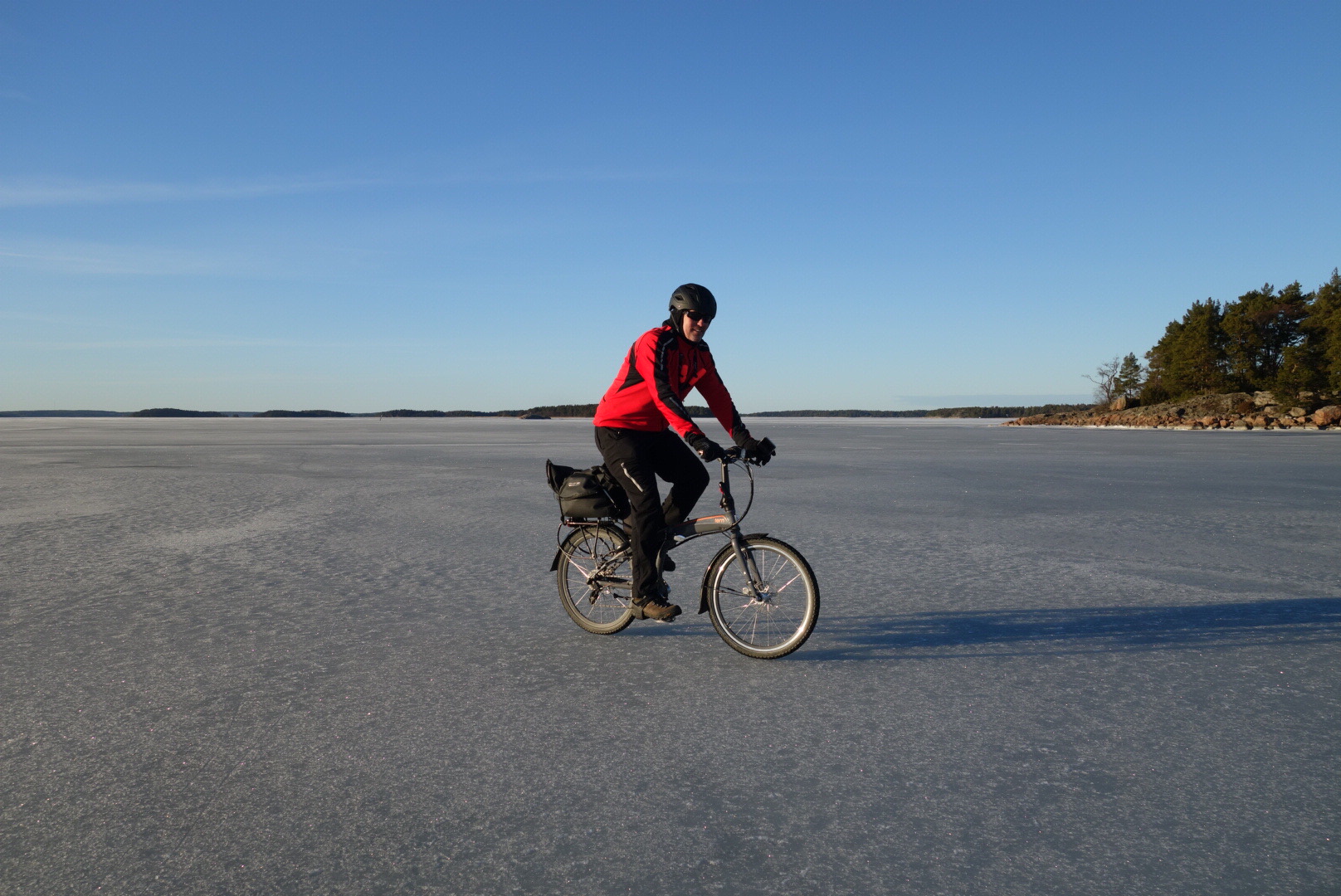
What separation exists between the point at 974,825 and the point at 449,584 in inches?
208

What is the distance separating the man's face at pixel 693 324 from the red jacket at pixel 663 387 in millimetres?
50

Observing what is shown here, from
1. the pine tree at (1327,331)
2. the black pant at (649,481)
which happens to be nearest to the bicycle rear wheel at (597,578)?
the black pant at (649,481)

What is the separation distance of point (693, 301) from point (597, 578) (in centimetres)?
202

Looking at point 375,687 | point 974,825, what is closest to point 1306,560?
point 974,825

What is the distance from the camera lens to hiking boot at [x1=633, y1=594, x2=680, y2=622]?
222 inches

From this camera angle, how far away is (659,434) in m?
5.68

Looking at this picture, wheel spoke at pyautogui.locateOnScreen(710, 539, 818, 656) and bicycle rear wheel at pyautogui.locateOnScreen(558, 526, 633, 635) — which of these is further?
bicycle rear wheel at pyautogui.locateOnScreen(558, 526, 633, 635)

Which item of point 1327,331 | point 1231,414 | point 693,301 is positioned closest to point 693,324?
point 693,301

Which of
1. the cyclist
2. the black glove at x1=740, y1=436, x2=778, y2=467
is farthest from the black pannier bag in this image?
the black glove at x1=740, y1=436, x2=778, y2=467

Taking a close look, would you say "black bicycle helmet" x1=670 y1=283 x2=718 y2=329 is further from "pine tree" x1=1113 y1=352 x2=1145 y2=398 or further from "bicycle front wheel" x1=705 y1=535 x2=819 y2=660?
"pine tree" x1=1113 y1=352 x2=1145 y2=398

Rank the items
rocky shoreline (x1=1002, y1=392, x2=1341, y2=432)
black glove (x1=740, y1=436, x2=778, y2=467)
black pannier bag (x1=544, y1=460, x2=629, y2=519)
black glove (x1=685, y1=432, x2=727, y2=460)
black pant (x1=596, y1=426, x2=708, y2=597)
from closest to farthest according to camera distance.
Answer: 1. black glove (x1=685, y1=432, x2=727, y2=460)
2. black glove (x1=740, y1=436, x2=778, y2=467)
3. black pant (x1=596, y1=426, x2=708, y2=597)
4. black pannier bag (x1=544, y1=460, x2=629, y2=519)
5. rocky shoreline (x1=1002, y1=392, x2=1341, y2=432)

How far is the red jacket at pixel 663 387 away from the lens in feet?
17.3

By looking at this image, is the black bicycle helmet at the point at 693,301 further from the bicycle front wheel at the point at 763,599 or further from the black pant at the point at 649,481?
the bicycle front wheel at the point at 763,599

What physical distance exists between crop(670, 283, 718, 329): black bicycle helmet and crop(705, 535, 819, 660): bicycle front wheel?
4.57 feet
